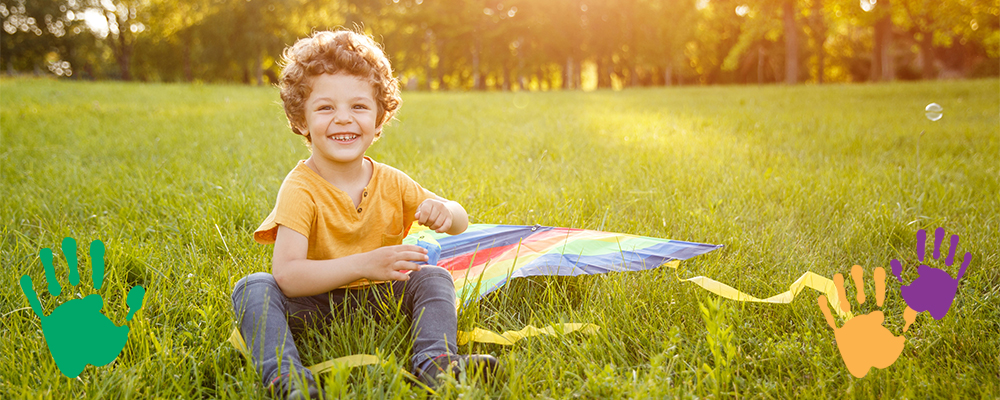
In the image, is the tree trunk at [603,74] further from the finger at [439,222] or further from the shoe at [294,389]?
the shoe at [294,389]

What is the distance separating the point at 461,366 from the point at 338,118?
0.85 meters

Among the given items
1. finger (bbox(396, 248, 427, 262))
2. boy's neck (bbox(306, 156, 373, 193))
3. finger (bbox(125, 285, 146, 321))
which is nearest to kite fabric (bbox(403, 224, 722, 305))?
finger (bbox(396, 248, 427, 262))

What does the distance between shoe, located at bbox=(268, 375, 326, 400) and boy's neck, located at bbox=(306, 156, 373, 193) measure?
655 millimetres

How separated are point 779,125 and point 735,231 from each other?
4611 mm

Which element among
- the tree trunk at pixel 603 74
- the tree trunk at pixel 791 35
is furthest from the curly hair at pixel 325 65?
the tree trunk at pixel 603 74

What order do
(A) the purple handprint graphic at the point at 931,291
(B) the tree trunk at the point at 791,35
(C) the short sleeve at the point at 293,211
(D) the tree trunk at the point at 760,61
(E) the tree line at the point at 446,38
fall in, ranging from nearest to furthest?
(A) the purple handprint graphic at the point at 931,291
(C) the short sleeve at the point at 293,211
(B) the tree trunk at the point at 791,35
(E) the tree line at the point at 446,38
(D) the tree trunk at the point at 760,61

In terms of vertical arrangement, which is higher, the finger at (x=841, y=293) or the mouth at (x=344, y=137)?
the mouth at (x=344, y=137)

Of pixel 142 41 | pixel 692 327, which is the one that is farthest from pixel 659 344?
pixel 142 41

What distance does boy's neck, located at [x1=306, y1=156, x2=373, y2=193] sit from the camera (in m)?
1.75

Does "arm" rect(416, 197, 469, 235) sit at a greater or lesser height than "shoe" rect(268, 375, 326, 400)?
greater

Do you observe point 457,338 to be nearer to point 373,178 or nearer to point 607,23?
point 373,178

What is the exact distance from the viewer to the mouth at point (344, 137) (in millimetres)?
1707

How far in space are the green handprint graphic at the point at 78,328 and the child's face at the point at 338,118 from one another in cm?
64

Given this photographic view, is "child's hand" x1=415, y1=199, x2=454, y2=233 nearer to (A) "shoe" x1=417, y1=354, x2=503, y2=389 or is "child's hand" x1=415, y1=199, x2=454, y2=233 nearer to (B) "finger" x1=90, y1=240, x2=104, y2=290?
(A) "shoe" x1=417, y1=354, x2=503, y2=389
